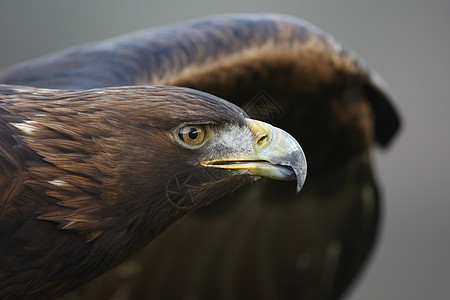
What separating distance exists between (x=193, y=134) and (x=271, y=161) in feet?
0.77

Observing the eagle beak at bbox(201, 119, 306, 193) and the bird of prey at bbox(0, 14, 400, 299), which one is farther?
the eagle beak at bbox(201, 119, 306, 193)

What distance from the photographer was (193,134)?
2.14 m

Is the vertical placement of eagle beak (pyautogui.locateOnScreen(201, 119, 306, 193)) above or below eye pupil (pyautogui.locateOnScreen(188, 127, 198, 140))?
below

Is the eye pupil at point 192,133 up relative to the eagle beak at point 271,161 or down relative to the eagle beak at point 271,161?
up

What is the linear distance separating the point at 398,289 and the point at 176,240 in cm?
428

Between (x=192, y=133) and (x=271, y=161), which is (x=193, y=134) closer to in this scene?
(x=192, y=133)

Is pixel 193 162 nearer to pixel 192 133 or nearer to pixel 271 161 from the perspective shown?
pixel 192 133

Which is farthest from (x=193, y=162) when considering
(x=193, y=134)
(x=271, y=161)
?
(x=271, y=161)

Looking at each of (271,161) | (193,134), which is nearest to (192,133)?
(193,134)

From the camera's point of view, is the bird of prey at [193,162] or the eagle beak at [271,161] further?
the eagle beak at [271,161]

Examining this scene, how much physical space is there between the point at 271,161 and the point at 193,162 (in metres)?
0.22

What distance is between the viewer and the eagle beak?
2197mm

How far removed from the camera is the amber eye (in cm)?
213

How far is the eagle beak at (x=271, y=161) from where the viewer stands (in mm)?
2197
